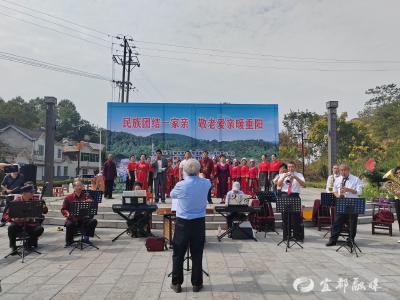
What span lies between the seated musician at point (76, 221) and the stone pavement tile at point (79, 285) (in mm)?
2401

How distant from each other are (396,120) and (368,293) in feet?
133

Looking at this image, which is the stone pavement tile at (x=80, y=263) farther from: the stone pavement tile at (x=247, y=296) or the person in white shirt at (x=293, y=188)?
the person in white shirt at (x=293, y=188)

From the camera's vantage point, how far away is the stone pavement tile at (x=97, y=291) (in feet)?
16.5

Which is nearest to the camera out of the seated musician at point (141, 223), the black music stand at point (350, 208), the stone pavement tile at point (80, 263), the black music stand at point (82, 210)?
the stone pavement tile at point (80, 263)

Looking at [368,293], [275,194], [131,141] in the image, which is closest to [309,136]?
[131,141]

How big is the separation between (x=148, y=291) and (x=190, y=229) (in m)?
1.00

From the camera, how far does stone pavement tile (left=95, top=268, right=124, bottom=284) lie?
573 cm

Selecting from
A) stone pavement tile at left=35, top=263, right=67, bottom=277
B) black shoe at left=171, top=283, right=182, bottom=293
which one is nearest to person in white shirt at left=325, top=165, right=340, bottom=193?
black shoe at left=171, top=283, right=182, bottom=293

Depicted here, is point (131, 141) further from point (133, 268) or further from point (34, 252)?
point (133, 268)

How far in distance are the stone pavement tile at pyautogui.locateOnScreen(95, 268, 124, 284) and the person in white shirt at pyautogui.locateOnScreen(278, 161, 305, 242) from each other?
3975mm

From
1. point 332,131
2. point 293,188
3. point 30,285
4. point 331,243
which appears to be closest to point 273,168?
point 332,131

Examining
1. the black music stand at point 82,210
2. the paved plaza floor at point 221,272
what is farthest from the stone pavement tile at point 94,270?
the black music stand at point 82,210

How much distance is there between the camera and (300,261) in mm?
7004

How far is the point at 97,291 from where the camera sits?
5234 millimetres
